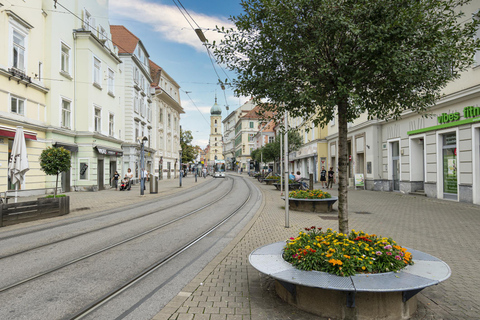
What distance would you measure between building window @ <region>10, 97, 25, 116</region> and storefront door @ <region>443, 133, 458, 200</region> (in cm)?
2162

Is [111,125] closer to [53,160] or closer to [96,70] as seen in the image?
[96,70]

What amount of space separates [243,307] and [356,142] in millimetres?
23986

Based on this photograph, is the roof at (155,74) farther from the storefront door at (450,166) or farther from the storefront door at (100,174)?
the storefront door at (450,166)

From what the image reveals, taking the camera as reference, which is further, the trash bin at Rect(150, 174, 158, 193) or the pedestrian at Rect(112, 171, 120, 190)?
the pedestrian at Rect(112, 171, 120, 190)

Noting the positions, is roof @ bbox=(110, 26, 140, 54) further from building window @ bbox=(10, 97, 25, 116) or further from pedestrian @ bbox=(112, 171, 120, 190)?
building window @ bbox=(10, 97, 25, 116)

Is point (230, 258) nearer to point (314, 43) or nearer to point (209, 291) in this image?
point (209, 291)

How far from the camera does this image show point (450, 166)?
1516 centimetres

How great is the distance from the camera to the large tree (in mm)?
4129

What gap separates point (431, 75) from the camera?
4.27 m

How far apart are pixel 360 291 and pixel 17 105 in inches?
749

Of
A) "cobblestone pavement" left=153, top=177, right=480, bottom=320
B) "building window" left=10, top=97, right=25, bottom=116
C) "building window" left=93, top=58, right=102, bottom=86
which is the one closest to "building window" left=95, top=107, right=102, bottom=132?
"building window" left=93, top=58, right=102, bottom=86

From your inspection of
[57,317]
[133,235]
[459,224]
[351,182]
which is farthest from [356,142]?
[57,317]

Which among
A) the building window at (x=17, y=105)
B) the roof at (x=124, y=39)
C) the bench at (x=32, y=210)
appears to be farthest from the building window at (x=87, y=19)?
the bench at (x=32, y=210)

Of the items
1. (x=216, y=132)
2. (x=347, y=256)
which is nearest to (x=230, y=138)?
(x=216, y=132)
